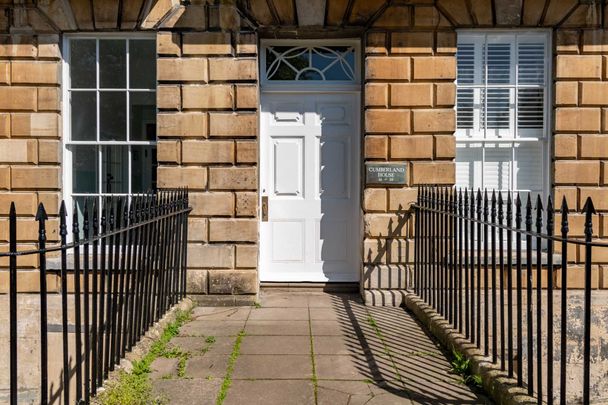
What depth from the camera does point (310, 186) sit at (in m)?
7.56

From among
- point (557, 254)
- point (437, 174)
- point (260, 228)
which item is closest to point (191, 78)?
point (260, 228)

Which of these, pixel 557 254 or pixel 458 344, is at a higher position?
pixel 557 254

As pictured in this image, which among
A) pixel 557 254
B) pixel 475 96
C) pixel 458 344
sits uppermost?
pixel 475 96

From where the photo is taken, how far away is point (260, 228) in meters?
7.57

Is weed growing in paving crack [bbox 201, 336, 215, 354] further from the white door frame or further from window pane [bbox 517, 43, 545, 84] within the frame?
window pane [bbox 517, 43, 545, 84]

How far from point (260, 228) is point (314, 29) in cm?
267

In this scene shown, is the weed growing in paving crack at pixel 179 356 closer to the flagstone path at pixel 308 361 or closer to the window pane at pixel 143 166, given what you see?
the flagstone path at pixel 308 361

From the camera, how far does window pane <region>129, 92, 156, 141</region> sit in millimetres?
7426

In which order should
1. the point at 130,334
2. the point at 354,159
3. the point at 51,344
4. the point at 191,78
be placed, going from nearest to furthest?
the point at 130,334, the point at 51,344, the point at 191,78, the point at 354,159

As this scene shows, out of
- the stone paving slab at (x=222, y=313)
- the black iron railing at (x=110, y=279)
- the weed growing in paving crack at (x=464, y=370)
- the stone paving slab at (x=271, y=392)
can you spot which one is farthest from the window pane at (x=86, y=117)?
the weed growing in paving crack at (x=464, y=370)

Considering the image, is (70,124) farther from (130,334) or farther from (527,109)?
(527,109)

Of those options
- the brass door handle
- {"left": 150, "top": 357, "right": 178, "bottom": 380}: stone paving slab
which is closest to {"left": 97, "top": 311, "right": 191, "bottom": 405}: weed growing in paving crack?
{"left": 150, "top": 357, "right": 178, "bottom": 380}: stone paving slab

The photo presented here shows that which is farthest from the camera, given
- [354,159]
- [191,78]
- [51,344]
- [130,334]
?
[354,159]

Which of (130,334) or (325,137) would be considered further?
(325,137)
